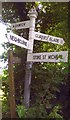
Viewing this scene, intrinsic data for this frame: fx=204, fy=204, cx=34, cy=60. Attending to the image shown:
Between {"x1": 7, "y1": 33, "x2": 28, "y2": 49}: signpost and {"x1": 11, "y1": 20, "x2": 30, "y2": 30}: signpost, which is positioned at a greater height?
{"x1": 11, "y1": 20, "x2": 30, "y2": 30}: signpost

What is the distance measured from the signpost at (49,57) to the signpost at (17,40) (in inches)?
3.3

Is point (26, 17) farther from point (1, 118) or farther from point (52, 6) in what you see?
point (1, 118)

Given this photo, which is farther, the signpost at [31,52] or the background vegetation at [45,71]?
the background vegetation at [45,71]

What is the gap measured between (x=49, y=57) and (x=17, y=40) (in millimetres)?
223

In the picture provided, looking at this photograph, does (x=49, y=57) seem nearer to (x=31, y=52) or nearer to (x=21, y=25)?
(x=31, y=52)

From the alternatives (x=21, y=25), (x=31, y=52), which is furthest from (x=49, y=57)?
(x=21, y=25)

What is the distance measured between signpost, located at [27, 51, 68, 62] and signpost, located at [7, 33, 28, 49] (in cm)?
8

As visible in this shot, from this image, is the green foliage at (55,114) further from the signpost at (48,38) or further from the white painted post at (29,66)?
the signpost at (48,38)

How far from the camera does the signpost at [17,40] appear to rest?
3.97 feet

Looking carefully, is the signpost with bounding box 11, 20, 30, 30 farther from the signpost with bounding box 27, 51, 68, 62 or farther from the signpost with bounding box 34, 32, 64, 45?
the signpost with bounding box 27, 51, 68, 62

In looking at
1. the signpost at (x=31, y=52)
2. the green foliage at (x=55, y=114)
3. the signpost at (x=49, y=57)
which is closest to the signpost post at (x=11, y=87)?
the signpost at (x=31, y=52)

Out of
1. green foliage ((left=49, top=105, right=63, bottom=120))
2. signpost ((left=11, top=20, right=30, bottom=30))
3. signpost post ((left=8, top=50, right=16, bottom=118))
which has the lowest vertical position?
green foliage ((left=49, top=105, right=63, bottom=120))

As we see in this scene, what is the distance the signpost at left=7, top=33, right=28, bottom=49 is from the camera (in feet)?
3.97

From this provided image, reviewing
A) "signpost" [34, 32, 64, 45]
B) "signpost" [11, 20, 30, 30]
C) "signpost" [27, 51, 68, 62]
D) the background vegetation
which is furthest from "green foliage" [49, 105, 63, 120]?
"signpost" [11, 20, 30, 30]
